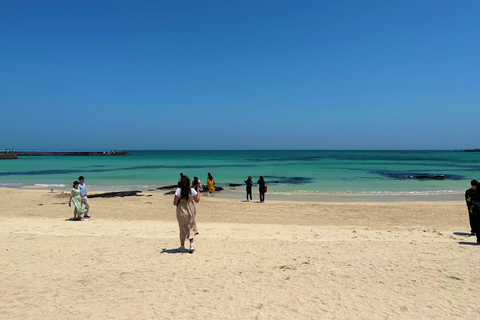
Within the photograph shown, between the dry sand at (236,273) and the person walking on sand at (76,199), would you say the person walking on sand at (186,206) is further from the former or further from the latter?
the person walking on sand at (76,199)

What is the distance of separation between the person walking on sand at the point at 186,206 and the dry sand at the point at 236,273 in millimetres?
541

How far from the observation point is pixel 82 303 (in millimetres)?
4582

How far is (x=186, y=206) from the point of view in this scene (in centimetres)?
678

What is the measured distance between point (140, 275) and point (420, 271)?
5.16 m

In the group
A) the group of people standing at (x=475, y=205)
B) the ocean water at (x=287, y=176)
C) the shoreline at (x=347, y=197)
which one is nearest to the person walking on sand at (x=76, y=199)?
the shoreline at (x=347, y=197)

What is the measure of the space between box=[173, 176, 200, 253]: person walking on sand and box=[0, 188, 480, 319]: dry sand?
1.78ft

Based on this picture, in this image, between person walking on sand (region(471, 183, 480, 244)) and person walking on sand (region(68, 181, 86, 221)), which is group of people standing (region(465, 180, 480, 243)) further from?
person walking on sand (region(68, 181, 86, 221))

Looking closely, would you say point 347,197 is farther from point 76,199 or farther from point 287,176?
point 287,176

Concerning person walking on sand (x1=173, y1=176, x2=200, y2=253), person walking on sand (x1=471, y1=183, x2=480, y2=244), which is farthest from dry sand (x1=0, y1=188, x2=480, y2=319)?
person walking on sand (x1=173, y1=176, x2=200, y2=253)

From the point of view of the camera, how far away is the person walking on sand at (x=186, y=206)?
665cm

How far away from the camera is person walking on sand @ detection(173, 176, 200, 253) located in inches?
262

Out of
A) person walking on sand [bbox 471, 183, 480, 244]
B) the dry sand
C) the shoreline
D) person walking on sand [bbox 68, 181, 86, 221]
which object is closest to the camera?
the dry sand

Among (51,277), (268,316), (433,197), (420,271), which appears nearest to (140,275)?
(51,277)

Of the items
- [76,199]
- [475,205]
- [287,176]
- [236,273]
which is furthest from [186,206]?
[287,176]
